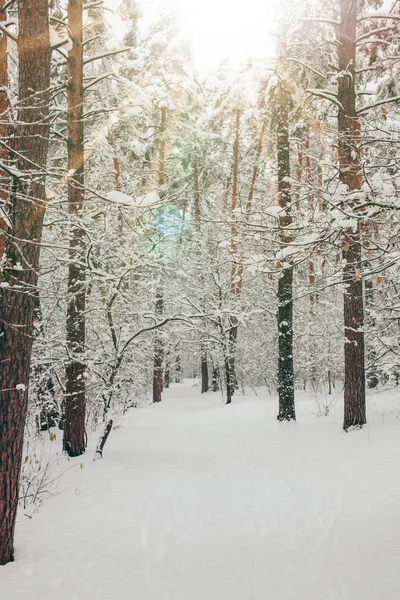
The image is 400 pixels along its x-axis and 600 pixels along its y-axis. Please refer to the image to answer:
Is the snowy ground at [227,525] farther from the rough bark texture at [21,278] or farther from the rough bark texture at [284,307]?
the rough bark texture at [284,307]

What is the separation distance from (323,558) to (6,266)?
178 inches

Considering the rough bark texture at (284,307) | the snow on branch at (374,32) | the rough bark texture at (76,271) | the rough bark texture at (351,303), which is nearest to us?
the snow on branch at (374,32)

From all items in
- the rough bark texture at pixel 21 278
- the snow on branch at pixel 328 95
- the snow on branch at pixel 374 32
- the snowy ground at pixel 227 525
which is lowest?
the snowy ground at pixel 227 525

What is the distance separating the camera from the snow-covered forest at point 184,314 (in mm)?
4469

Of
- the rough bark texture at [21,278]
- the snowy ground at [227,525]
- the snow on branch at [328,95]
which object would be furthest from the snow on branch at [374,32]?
the snowy ground at [227,525]

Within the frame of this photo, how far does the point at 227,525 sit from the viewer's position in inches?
230

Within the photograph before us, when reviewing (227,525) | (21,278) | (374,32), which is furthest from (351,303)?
(21,278)

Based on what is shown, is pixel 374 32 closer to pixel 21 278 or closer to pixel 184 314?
pixel 184 314

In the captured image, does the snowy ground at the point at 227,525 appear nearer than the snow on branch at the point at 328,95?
Yes

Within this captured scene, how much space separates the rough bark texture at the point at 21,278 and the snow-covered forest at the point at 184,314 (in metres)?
0.02

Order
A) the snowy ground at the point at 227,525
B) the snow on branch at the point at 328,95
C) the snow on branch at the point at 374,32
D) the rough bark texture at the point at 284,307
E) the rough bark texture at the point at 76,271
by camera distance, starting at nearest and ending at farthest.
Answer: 1. the snowy ground at the point at 227,525
2. the snow on branch at the point at 374,32
3. the rough bark texture at the point at 76,271
4. the snow on branch at the point at 328,95
5. the rough bark texture at the point at 284,307

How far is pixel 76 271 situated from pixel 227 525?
20.6 feet

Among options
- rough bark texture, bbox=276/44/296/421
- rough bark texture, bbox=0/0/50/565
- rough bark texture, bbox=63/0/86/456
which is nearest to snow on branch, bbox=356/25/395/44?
rough bark texture, bbox=276/44/296/421

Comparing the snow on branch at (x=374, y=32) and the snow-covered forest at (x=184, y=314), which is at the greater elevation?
the snow on branch at (x=374, y=32)
